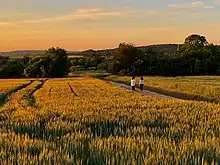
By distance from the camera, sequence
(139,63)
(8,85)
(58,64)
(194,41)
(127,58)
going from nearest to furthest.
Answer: (8,85) → (139,63) → (127,58) → (58,64) → (194,41)

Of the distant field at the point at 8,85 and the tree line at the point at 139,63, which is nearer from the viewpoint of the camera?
the distant field at the point at 8,85

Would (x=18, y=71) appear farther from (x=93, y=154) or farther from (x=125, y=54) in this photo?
(x=93, y=154)

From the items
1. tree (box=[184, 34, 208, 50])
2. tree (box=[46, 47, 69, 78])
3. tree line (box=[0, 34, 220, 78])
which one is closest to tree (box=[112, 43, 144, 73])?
tree line (box=[0, 34, 220, 78])

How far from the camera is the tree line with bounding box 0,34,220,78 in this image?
319 ft

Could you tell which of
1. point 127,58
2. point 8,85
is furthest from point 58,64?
point 8,85

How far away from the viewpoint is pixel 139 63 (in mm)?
101750

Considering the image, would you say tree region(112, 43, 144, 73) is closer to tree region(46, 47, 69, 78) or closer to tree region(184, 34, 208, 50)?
tree region(46, 47, 69, 78)

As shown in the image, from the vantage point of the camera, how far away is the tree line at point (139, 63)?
97312 millimetres

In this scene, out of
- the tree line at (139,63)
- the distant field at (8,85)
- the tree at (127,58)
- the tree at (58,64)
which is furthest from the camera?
the tree at (58,64)

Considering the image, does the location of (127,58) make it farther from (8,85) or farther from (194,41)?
(8,85)

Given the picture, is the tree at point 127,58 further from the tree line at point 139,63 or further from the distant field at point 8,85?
the distant field at point 8,85

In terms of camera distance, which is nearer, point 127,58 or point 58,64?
point 127,58

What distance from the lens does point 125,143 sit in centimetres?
830

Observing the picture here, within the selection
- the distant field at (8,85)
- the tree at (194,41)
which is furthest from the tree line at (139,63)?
the distant field at (8,85)
